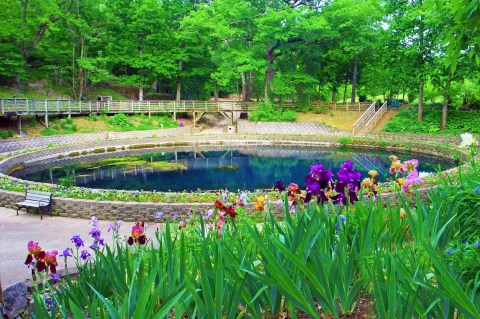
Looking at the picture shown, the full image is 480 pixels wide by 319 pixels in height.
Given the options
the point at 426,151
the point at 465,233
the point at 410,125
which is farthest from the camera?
the point at 410,125

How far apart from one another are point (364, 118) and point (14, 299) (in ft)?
89.7

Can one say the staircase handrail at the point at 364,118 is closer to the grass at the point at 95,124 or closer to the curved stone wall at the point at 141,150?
the curved stone wall at the point at 141,150

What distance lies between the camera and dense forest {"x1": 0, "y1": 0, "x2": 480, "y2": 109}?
26.1 m

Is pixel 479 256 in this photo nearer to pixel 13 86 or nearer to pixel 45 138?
pixel 45 138

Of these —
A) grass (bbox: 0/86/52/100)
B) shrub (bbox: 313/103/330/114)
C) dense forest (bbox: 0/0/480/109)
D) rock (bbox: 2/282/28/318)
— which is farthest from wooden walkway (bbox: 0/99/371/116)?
rock (bbox: 2/282/28/318)

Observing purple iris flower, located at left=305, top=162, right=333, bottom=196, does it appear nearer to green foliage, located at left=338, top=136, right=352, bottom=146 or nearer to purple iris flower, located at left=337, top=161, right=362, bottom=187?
purple iris flower, located at left=337, top=161, right=362, bottom=187

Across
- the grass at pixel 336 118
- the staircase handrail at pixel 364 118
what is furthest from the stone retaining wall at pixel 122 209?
the grass at pixel 336 118

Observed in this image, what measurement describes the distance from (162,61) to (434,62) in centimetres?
1999

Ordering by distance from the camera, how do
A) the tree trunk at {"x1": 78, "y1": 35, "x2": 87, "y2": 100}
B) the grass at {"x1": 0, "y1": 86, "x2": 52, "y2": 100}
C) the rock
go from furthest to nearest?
the tree trunk at {"x1": 78, "y1": 35, "x2": 87, "y2": 100} → the grass at {"x1": 0, "y1": 86, "x2": 52, "y2": 100} → the rock

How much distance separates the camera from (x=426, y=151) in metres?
21.1

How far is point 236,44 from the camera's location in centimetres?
3177

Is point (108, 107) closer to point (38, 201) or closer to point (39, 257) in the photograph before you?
point (38, 201)

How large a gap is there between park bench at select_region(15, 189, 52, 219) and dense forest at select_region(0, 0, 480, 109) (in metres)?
20.5

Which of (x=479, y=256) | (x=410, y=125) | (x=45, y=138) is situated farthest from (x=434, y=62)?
(x=479, y=256)
